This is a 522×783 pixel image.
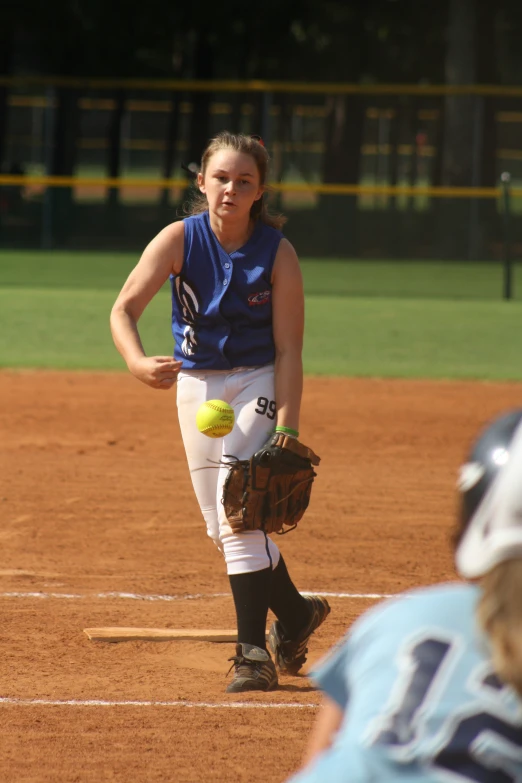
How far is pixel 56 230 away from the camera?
21203mm

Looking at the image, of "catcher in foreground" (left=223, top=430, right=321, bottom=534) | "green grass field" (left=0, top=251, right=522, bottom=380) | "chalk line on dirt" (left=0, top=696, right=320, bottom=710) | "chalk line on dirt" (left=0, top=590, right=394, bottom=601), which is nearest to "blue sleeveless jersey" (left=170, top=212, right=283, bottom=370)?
"catcher in foreground" (left=223, top=430, right=321, bottom=534)

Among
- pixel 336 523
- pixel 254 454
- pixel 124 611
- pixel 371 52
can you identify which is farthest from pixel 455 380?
pixel 371 52

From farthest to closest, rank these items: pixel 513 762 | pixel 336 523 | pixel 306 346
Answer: pixel 306 346
pixel 336 523
pixel 513 762

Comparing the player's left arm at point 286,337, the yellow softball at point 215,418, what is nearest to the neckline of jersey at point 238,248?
the player's left arm at point 286,337

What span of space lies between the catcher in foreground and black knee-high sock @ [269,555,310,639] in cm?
26

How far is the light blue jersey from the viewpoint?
4.46 feet

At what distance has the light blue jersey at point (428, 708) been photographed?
4.46 feet

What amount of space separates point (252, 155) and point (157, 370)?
0.83 meters

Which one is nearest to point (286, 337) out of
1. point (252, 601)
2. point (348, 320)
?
point (252, 601)

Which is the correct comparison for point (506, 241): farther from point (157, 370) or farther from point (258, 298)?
point (157, 370)

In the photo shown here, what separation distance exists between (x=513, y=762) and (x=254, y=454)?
277 cm

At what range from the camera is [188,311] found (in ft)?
13.7

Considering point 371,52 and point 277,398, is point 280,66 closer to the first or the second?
point 371,52

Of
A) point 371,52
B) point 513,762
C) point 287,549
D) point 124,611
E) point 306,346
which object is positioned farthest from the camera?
point 371,52
